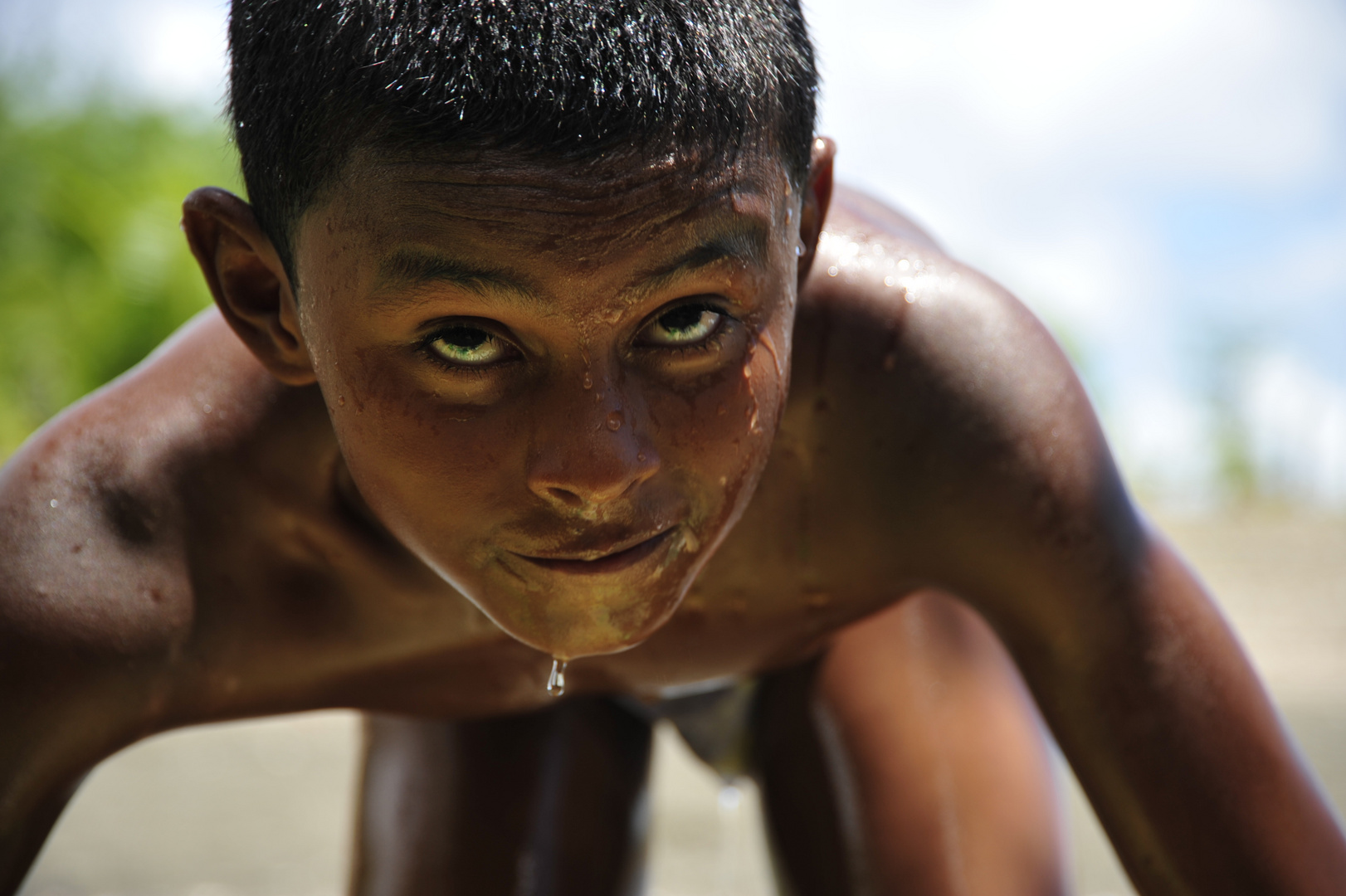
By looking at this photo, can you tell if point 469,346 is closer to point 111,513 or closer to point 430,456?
point 430,456

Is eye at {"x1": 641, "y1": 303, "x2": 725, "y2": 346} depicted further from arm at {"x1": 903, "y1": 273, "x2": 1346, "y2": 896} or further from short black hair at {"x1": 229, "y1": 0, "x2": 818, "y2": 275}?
arm at {"x1": 903, "y1": 273, "x2": 1346, "y2": 896}

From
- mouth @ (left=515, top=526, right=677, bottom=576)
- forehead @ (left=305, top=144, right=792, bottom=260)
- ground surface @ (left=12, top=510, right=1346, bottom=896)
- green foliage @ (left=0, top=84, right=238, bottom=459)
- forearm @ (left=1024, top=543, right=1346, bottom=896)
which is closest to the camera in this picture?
forehead @ (left=305, top=144, right=792, bottom=260)

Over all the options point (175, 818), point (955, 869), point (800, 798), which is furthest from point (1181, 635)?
point (175, 818)

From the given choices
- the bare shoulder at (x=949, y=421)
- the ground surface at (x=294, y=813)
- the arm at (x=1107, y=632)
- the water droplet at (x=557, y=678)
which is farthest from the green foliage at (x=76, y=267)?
the arm at (x=1107, y=632)

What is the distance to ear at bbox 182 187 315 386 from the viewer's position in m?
1.13

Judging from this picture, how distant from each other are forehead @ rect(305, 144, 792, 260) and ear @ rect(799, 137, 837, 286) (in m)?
0.24

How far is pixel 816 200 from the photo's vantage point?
3.92 ft

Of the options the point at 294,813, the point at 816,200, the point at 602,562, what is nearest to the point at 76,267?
the point at 294,813

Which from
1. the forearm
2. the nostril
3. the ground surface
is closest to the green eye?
the nostril

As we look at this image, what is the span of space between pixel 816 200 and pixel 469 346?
0.39 m

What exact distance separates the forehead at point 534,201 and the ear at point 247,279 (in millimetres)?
210

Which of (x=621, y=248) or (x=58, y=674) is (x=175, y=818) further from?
(x=621, y=248)

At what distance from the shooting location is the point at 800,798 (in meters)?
1.60

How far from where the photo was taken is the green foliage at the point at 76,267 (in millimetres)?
7277
